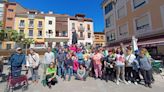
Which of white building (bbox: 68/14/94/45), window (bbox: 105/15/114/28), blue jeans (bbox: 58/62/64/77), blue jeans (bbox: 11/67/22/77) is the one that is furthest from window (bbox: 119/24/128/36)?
white building (bbox: 68/14/94/45)

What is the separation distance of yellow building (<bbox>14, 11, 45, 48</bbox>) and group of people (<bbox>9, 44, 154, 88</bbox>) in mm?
32486

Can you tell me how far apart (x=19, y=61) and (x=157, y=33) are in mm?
14902

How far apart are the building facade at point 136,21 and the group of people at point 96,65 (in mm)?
7278

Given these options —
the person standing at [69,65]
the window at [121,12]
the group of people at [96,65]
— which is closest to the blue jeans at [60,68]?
the group of people at [96,65]

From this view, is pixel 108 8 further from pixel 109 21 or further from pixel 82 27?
pixel 82 27

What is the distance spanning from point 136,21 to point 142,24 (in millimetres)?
1403

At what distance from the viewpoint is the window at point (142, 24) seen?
705 inches

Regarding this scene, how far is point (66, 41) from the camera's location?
4253 cm

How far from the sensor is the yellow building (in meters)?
39.8

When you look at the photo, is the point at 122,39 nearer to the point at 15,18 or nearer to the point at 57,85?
the point at 57,85

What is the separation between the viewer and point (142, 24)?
18828 millimetres

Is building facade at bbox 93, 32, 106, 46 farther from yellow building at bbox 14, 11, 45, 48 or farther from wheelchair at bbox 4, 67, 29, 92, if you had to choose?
wheelchair at bbox 4, 67, 29, 92

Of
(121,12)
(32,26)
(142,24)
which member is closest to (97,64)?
(142,24)

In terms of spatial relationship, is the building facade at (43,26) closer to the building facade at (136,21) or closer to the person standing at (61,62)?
the building facade at (136,21)
